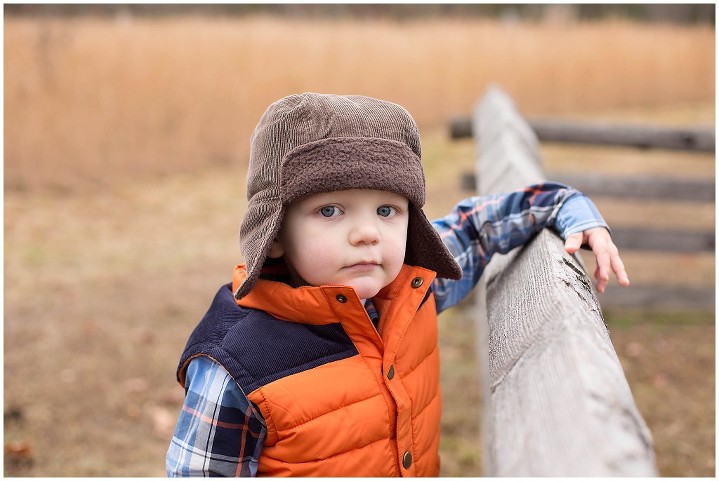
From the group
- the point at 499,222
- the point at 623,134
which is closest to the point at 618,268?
the point at 499,222

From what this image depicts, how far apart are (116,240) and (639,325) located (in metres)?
4.31

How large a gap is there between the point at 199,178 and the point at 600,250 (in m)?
7.82

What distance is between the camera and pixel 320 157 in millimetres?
1557

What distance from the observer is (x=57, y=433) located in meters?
3.55

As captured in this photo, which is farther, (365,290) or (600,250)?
(600,250)

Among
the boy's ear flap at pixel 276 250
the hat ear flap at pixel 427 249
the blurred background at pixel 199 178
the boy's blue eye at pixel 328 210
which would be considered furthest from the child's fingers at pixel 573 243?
the blurred background at pixel 199 178

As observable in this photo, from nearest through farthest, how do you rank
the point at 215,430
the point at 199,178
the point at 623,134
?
1. the point at 215,430
2. the point at 623,134
3. the point at 199,178

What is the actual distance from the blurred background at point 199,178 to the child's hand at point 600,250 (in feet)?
6.19

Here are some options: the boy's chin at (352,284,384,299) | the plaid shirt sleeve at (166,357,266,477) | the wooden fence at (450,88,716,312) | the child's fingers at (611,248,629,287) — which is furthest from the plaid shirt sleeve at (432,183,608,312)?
the wooden fence at (450,88,716,312)

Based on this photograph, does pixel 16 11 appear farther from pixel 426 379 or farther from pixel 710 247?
pixel 426 379

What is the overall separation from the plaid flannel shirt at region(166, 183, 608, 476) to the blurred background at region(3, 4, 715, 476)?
1692mm

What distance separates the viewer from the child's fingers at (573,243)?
1.71 m

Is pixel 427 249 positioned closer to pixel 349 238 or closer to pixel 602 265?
pixel 349 238

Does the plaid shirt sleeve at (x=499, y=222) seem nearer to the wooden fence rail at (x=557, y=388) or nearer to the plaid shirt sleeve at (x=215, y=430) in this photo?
the wooden fence rail at (x=557, y=388)
